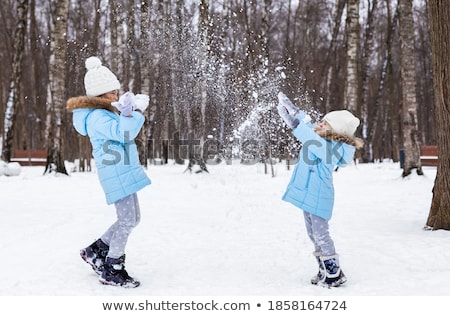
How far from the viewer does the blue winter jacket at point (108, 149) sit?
354 cm

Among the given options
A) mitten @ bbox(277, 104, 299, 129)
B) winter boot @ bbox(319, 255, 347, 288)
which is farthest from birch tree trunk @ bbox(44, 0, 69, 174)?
winter boot @ bbox(319, 255, 347, 288)

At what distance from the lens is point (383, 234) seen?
18.3 ft

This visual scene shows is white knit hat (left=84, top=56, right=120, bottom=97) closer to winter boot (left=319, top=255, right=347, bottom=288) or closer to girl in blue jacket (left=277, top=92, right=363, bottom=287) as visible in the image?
girl in blue jacket (left=277, top=92, right=363, bottom=287)

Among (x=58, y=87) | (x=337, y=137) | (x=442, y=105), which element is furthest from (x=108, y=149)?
(x=58, y=87)

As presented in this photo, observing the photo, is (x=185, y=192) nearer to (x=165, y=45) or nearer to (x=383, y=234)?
(x=383, y=234)

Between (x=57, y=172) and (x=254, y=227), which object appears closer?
(x=254, y=227)

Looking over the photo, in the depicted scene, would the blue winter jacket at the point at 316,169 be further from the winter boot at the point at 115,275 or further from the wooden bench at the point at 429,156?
the wooden bench at the point at 429,156

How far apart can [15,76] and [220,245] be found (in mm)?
12518

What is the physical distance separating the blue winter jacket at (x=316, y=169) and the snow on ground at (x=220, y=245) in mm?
620

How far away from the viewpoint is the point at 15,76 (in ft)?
49.9

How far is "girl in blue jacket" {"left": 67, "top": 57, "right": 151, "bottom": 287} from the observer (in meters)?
3.53

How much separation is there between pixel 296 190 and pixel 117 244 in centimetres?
140

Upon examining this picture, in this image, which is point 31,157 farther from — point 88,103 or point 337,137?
point 337,137

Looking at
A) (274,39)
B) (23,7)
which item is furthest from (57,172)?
(274,39)
